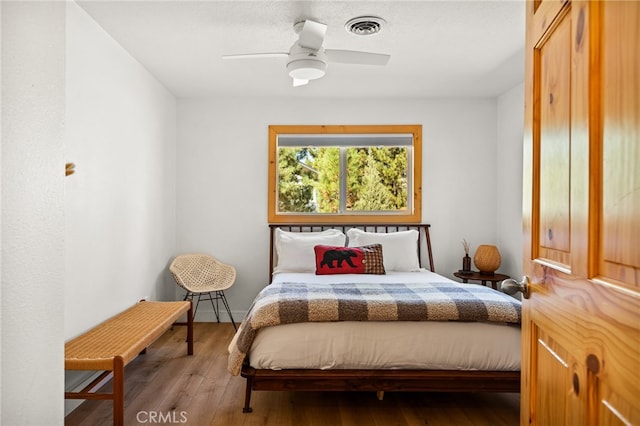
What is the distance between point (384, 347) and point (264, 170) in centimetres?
277

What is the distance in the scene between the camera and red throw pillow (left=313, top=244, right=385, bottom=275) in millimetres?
3924

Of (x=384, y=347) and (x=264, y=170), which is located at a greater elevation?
(x=264, y=170)

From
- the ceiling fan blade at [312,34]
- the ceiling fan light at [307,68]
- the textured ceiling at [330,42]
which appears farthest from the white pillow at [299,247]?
the ceiling fan blade at [312,34]

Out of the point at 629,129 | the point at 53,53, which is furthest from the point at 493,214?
the point at 53,53

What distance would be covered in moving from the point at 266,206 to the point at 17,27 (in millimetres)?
3911

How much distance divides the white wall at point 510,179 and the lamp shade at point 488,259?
0.60 ft

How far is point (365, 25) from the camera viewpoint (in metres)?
2.87

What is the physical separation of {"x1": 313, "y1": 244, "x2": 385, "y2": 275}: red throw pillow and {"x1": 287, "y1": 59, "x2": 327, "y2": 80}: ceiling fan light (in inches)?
65.6

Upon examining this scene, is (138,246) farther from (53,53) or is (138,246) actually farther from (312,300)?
(53,53)

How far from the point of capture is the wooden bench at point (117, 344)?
84.3 inches

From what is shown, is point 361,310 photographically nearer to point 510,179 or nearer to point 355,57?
point 355,57

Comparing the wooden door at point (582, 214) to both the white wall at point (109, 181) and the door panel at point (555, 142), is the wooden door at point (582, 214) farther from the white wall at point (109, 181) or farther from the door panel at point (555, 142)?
the white wall at point (109, 181)

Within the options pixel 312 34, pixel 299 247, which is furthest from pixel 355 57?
pixel 299 247

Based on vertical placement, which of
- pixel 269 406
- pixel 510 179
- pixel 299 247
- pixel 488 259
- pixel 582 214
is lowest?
pixel 269 406
